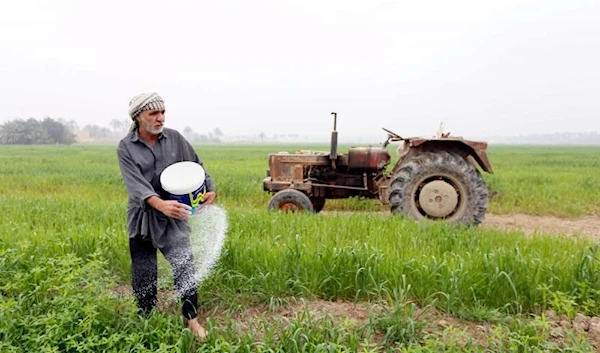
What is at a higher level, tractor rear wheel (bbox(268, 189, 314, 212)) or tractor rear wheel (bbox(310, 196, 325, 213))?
tractor rear wheel (bbox(268, 189, 314, 212))

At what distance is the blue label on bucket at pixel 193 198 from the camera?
2.42 meters

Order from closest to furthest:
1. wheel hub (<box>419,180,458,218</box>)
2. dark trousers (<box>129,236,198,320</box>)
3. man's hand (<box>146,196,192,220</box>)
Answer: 1. man's hand (<box>146,196,192,220</box>)
2. dark trousers (<box>129,236,198,320</box>)
3. wheel hub (<box>419,180,458,218</box>)

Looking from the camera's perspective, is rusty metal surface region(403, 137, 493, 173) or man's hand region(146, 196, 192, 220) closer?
man's hand region(146, 196, 192, 220)

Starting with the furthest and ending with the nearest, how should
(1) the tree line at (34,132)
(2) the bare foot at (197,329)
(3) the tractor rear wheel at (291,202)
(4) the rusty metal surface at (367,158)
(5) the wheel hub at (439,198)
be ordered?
(1) the tree line at (34,132) → (4) the rusty metal surface at (367,158) → (3) the tractor rear wheel at (291,202) → (5) the wheel hub at (439,198) → (2) the bare foot at (197,329)

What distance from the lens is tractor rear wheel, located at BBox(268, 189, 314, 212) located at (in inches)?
234

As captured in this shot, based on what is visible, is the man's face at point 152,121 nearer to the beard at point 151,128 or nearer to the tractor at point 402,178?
the beard at point 151,128

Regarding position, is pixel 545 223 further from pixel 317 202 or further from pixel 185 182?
pixel 185 182

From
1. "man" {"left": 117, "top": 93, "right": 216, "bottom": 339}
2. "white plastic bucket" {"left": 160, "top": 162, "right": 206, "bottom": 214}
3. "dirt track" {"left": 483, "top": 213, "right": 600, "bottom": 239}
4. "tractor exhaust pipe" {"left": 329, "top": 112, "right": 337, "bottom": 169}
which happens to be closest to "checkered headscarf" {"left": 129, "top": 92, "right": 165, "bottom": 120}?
"man" {"left": 117, "top": 93, "right": 216, "bottom": 339}

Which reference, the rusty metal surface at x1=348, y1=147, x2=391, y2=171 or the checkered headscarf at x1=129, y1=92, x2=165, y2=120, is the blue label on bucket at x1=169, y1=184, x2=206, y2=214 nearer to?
the checkered headscarf at x1=129, y1=92, x2=165, y2=120

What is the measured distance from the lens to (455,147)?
5.88 m

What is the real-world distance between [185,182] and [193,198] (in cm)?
12

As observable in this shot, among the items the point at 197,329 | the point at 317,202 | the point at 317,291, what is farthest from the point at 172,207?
the point at 317,202

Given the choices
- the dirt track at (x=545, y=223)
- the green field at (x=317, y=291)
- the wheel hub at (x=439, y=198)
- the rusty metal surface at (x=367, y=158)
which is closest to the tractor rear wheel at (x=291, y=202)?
the rusty metal surface at (x=367, y=158)

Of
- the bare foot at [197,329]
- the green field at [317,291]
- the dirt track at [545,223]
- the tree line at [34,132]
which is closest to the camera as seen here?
the green field at [317,291]
